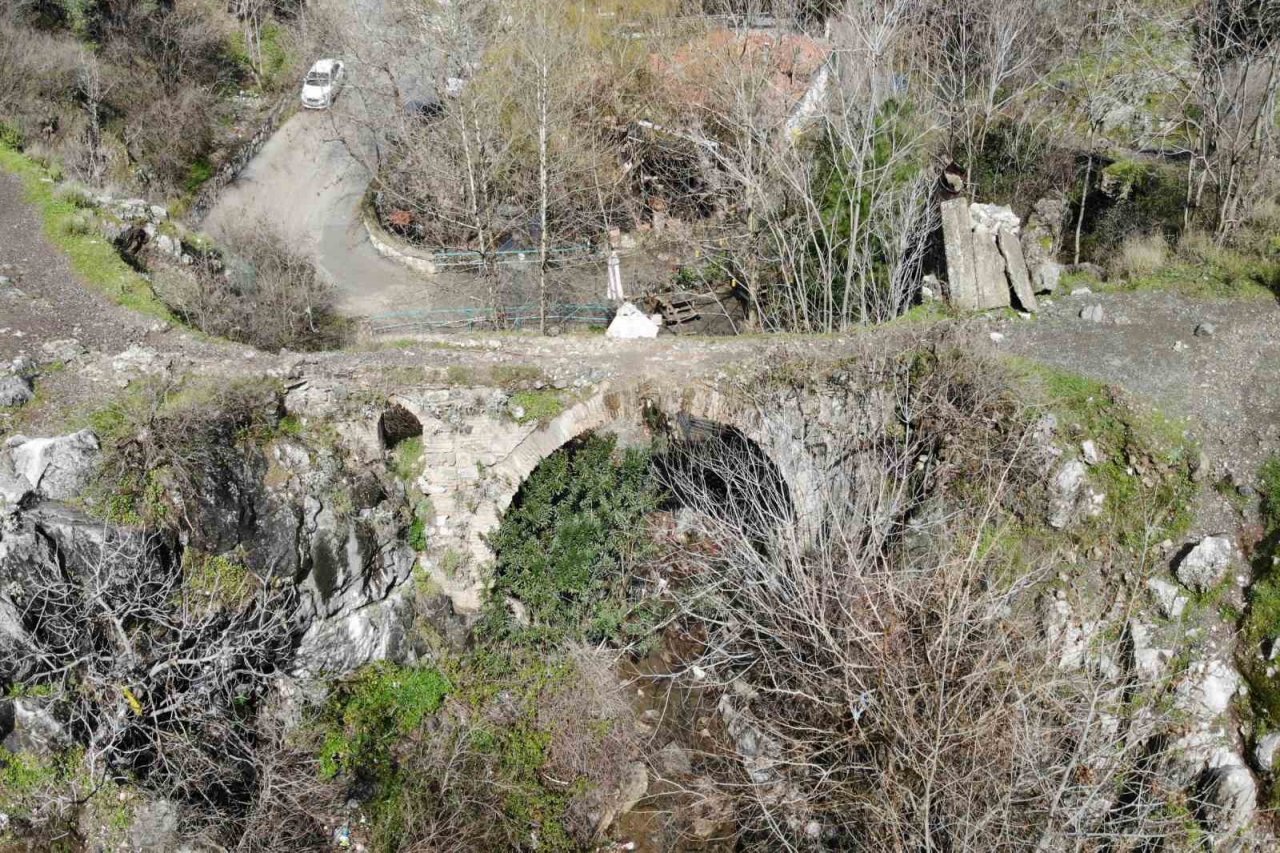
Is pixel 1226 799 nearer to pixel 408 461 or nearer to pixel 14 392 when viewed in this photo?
pixel 408 461

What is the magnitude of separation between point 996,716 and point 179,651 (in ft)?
25.2

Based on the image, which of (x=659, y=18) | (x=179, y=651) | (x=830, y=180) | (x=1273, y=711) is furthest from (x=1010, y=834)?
(x=659, y=18)

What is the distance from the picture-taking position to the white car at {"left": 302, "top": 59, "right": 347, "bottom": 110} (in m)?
24.2

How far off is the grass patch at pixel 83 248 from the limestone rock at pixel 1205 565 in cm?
1269

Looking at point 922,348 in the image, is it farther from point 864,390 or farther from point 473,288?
point 473,288

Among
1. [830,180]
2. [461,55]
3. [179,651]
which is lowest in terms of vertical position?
[179,651]

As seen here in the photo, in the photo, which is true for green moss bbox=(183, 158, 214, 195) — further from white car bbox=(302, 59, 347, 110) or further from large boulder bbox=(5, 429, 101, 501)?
large boulder bbox=(5, 429, 101, 501)

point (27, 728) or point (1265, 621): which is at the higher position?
point (27, 728)

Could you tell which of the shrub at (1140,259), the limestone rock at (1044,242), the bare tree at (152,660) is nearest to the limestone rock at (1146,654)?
the limestone rock at (1044,242)

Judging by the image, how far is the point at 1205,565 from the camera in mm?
9789

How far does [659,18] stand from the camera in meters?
20.7

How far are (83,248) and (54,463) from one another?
557 centimetres

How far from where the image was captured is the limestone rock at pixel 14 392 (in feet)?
33.8

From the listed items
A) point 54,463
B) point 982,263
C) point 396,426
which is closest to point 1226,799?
point 982,263
